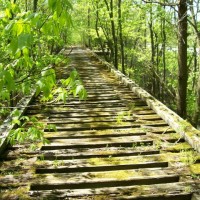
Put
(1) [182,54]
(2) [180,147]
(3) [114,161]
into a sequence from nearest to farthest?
(3) [114,161]
(2) [180,147]
(1) [182,54]

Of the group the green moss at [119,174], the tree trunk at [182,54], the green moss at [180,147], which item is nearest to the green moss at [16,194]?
the green moss at [119,174]

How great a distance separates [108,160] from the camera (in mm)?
4273

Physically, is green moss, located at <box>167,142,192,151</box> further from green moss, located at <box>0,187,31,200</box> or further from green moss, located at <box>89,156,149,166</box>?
green moss, located at <box>0,187,31,200</box>

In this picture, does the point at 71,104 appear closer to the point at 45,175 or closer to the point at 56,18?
the point at 45,175

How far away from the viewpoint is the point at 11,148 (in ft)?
15.3

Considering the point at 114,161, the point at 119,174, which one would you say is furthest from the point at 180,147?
the point at 119,174

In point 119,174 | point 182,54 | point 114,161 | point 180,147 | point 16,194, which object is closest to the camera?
point 16,194

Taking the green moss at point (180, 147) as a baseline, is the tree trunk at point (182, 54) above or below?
above

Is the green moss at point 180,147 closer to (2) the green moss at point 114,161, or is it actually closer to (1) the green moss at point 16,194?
(2) the green moss at point 114,161

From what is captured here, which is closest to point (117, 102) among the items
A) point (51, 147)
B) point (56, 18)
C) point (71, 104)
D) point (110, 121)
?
point (71, 104)

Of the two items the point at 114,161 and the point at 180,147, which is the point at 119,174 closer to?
the point at 114,161

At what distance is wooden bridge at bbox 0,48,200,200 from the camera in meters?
3.36

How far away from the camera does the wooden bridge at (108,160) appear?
3355 millimetres

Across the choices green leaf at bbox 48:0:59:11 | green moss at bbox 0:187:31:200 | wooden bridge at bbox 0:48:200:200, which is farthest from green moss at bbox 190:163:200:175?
green leaf at bbox 48:0:59:11
